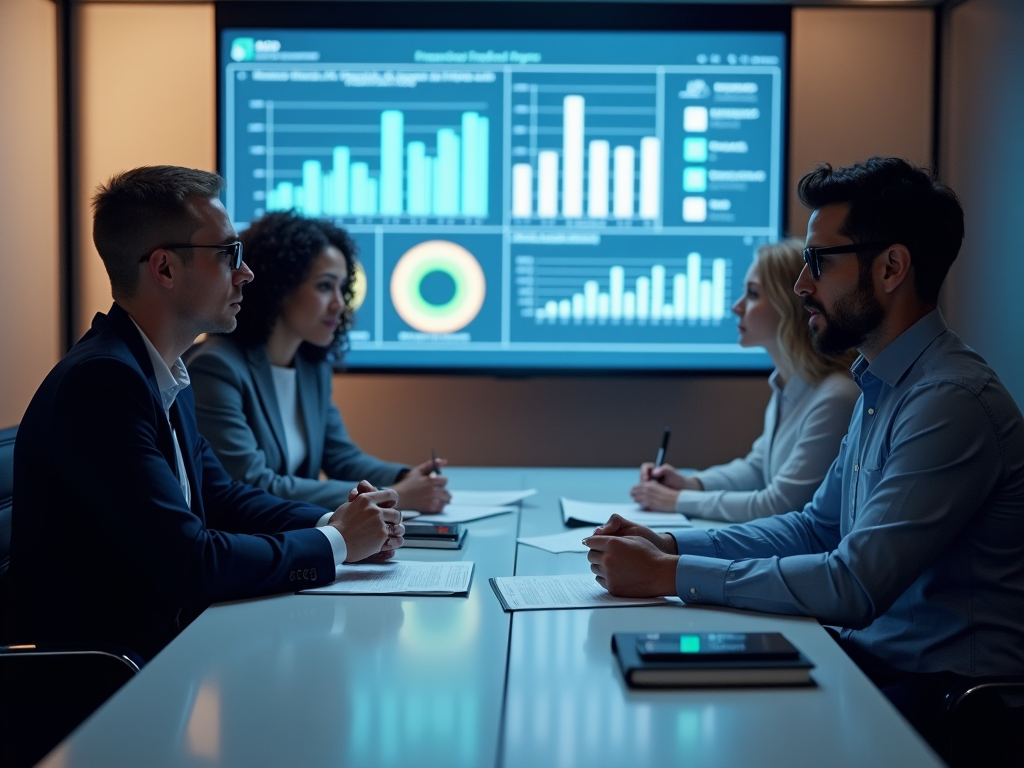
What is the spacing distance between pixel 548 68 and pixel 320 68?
86 cm

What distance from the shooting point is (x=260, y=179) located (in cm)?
354

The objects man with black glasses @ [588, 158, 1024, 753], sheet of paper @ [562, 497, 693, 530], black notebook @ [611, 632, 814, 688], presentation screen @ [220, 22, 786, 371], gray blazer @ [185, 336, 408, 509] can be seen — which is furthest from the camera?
presentation screen @ [220, 22, 786, 371]

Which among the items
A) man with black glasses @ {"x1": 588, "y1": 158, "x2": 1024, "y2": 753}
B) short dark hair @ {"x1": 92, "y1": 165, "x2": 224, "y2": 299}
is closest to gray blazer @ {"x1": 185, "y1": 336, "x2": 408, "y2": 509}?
short dark hair @ {"x1": 92, "y1": 165, "x2": 224, "y2": 299}

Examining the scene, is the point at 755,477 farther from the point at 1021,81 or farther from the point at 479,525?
the point at 1021,81

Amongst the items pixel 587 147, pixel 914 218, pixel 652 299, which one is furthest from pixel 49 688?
pixel 587 147

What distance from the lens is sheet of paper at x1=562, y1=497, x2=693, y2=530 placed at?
2.28 meters

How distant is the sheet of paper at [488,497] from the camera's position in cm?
256

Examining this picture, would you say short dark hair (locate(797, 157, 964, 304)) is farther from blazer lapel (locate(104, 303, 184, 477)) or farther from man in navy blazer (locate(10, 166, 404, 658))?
blazer lapel (locate(104, 303, 184, 477))

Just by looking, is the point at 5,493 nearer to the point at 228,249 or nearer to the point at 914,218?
the point at 228,249

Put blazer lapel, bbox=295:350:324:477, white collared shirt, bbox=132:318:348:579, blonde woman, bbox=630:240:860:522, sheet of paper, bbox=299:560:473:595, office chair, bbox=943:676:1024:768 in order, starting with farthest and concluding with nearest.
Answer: blazer lapel, bbox=295:350:324:477 < blonde woman, bbox=630:240:860:522 < white collared shirt, bbox=132:318:348:579 < sheet of paper, bbox=299:560:473:595 < office chair, bbox=943:676:1024:768

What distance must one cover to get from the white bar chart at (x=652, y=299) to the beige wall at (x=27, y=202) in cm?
184

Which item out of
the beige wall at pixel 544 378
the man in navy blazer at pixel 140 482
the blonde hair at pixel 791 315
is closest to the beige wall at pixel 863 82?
the beige wall at pixel 544 378

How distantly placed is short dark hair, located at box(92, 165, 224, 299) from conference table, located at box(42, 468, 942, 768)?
30.0 inches

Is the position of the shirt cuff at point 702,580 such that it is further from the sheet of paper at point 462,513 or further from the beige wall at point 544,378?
the beige wall at point 544,378
